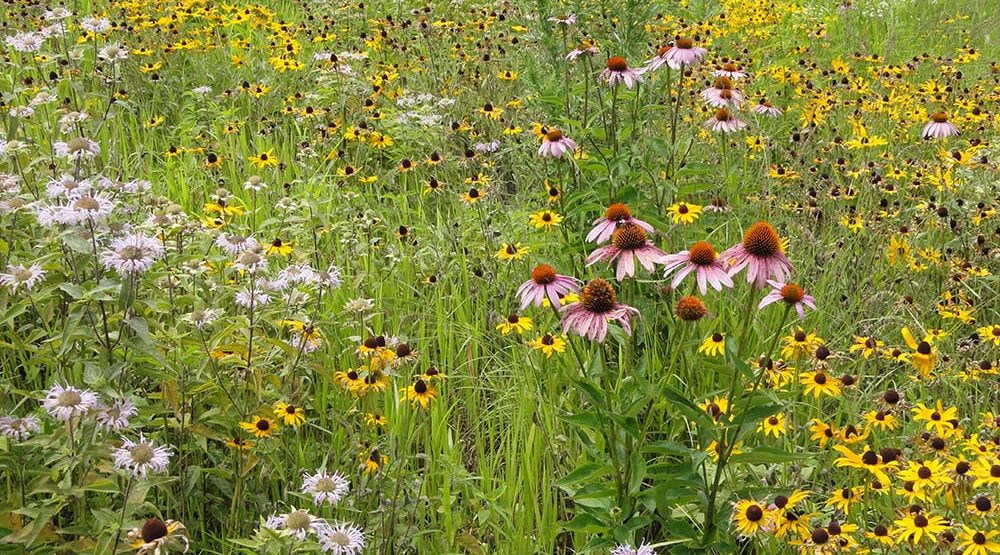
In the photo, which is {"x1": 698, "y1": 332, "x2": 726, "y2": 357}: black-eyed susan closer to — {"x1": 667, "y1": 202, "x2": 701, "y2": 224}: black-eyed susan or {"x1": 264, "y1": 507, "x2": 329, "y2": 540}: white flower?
{"x1": 667, "y1": 202, "x2": 701, "y2": 224}: black-eyed susan

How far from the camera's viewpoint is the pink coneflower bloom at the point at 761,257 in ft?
5.27

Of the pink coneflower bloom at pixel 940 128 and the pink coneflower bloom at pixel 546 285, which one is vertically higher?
the pink coneflower bloom at pixel 546 285

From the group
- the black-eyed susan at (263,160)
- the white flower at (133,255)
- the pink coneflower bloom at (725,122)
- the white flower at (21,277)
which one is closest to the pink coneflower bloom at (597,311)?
the white flower at (133,255)

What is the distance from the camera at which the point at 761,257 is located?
1.63m

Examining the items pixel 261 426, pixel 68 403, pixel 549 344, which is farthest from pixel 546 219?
pixel 68 403

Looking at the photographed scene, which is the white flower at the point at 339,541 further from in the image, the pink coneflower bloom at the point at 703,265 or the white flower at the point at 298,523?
the pink coneflower bloom at the point at 703,265

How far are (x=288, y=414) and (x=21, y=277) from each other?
24.0 inches

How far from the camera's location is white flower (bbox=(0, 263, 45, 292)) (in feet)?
5.88

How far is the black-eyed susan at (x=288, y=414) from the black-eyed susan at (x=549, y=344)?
0.63 metres

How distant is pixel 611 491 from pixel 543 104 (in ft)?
6.14

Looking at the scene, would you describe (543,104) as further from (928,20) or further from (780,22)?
(928,20)

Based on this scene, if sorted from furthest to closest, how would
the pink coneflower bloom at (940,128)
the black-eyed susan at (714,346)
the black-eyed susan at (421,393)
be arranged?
the pink coneflower bloom at (940,128) < the black-eyed susan at (714,346) < the black-eyed susan at (421,393)

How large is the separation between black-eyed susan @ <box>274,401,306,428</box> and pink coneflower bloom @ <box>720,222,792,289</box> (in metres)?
1.01

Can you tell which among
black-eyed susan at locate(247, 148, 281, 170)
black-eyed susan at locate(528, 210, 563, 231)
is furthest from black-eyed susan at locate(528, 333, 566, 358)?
black-eyed susan at locate(247, 148, 281, 170)
